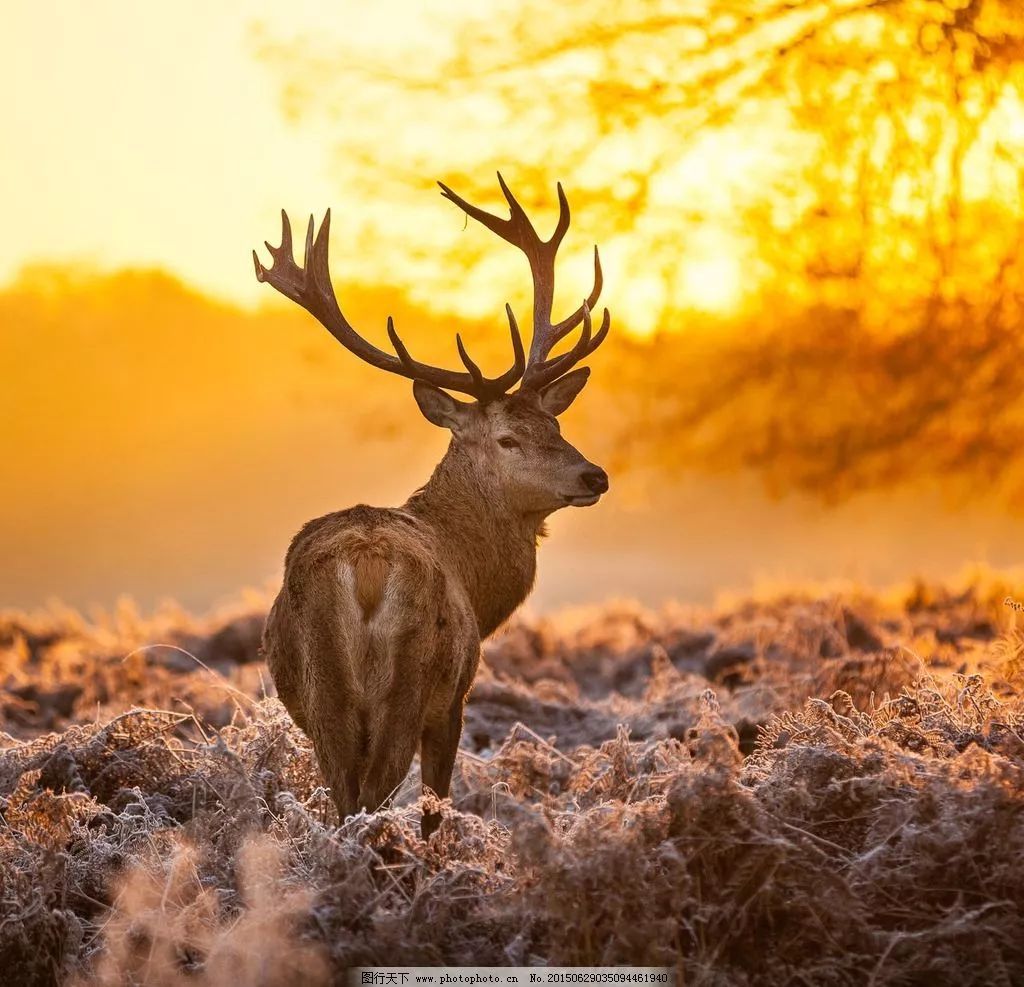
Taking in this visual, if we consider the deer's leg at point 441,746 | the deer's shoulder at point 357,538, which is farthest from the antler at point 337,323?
the deer's leg at point 441,746

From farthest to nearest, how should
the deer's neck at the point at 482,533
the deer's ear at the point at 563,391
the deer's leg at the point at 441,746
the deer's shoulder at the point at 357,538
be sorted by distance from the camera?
the deer's ear at the point at 563,391 → the deer's neck at the point at 482,533 → the deer's leg at the point at 441,746 → the deer's shoulder at the point at 357,538

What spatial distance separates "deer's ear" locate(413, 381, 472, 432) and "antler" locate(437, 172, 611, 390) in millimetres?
408

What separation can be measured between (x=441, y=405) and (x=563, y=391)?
892mm

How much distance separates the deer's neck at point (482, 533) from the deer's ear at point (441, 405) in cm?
17

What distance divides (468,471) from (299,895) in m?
3.64

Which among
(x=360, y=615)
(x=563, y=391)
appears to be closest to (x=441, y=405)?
(x=563, y=391)

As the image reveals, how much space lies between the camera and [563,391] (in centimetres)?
996

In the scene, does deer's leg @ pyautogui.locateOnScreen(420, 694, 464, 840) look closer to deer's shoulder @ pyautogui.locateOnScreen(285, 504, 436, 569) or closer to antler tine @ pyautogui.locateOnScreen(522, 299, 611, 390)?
deer's shoulder @ pyautogui.locateOnScreen(285, 504, 436, 569)

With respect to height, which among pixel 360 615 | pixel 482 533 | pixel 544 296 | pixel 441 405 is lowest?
pixel 360 615

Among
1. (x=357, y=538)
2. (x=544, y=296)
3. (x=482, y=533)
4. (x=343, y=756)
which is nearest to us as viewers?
(x=343, y=756)

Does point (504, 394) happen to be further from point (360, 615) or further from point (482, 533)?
point (360, 615)

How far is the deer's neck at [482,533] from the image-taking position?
8.91m

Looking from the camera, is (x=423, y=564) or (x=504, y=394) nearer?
(x=423, y=564)

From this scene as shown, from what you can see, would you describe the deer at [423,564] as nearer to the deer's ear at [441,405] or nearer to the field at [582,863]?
the deer's ear at [441,405]
